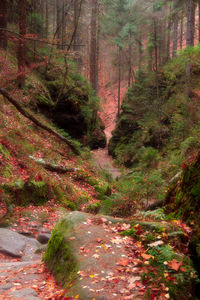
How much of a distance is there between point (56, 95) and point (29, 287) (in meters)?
15.5

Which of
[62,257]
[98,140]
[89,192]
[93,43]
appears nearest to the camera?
[62,257]

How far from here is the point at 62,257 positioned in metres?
3.79

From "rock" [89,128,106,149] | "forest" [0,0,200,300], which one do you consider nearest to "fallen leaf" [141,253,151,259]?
"forest" [0,0,200,300]

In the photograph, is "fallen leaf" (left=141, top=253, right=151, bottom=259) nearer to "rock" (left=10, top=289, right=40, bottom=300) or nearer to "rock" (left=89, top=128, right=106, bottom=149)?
"rock" (left=10, top=289, right=40, bottom=300)

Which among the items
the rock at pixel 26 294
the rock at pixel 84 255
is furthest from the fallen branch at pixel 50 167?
the rock at pixel 26 294

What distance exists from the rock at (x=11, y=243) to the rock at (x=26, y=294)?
9.67 feet

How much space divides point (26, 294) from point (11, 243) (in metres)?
3.37

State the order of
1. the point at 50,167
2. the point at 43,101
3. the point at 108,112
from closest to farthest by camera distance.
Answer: the point at 50,167 < the point at 43,101 < the point at 108,112

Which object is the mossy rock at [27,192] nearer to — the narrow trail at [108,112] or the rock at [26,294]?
the rock at [26,294]

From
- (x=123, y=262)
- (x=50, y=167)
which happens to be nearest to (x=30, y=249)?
(x=123, y=262)

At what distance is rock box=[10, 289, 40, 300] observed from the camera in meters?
3.16

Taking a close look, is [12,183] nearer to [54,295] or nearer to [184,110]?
[54,295]

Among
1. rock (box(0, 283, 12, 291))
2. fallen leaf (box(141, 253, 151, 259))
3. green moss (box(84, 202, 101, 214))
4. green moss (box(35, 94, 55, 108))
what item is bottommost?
green moss (box(84, 202, 101, 214))

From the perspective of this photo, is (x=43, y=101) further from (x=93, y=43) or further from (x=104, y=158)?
(x=104, y=158)
